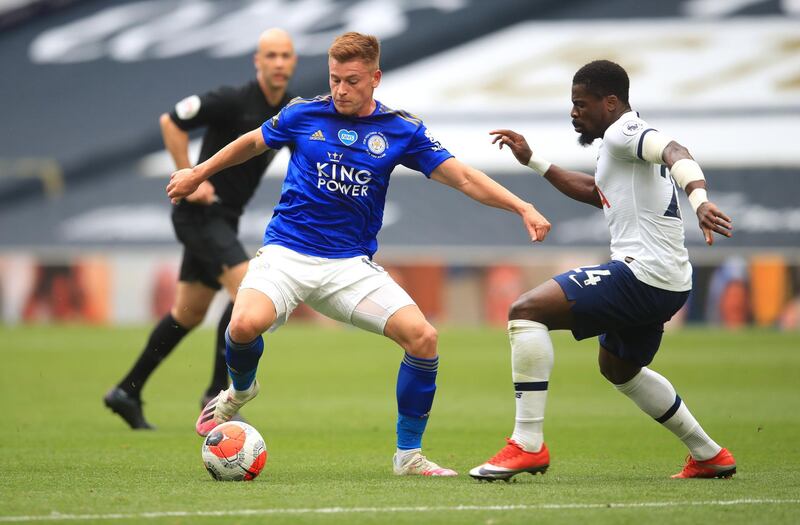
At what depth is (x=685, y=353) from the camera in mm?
17688

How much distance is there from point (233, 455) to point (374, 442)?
7.85 feet

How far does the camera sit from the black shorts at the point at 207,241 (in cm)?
968

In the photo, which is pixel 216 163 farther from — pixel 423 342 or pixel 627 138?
pixel 627 138

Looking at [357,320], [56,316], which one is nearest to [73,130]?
[56,316]

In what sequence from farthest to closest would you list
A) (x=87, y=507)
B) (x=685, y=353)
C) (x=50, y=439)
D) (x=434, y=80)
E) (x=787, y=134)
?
1. (x=434, y=80)
2. (x=787, y=134)
3. (x=685, y=353)
4. (x=50, y=439)
5. (x=87, y=507)

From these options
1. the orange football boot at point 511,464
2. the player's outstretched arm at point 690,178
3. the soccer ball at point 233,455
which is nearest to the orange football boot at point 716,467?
the orange football boot at point 511,464

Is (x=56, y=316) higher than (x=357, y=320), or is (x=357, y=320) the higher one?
(x=357, y=320)

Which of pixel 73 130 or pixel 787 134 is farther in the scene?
pixel 73 130

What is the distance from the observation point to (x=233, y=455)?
664cm

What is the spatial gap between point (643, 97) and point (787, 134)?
3210 mm

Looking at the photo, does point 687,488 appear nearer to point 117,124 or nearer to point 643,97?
point 643,97

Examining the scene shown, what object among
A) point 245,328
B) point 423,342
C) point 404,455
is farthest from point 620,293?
point 245,328

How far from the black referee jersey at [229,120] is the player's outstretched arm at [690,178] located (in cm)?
419

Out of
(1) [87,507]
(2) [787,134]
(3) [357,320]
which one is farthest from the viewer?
(2) [787,134]
